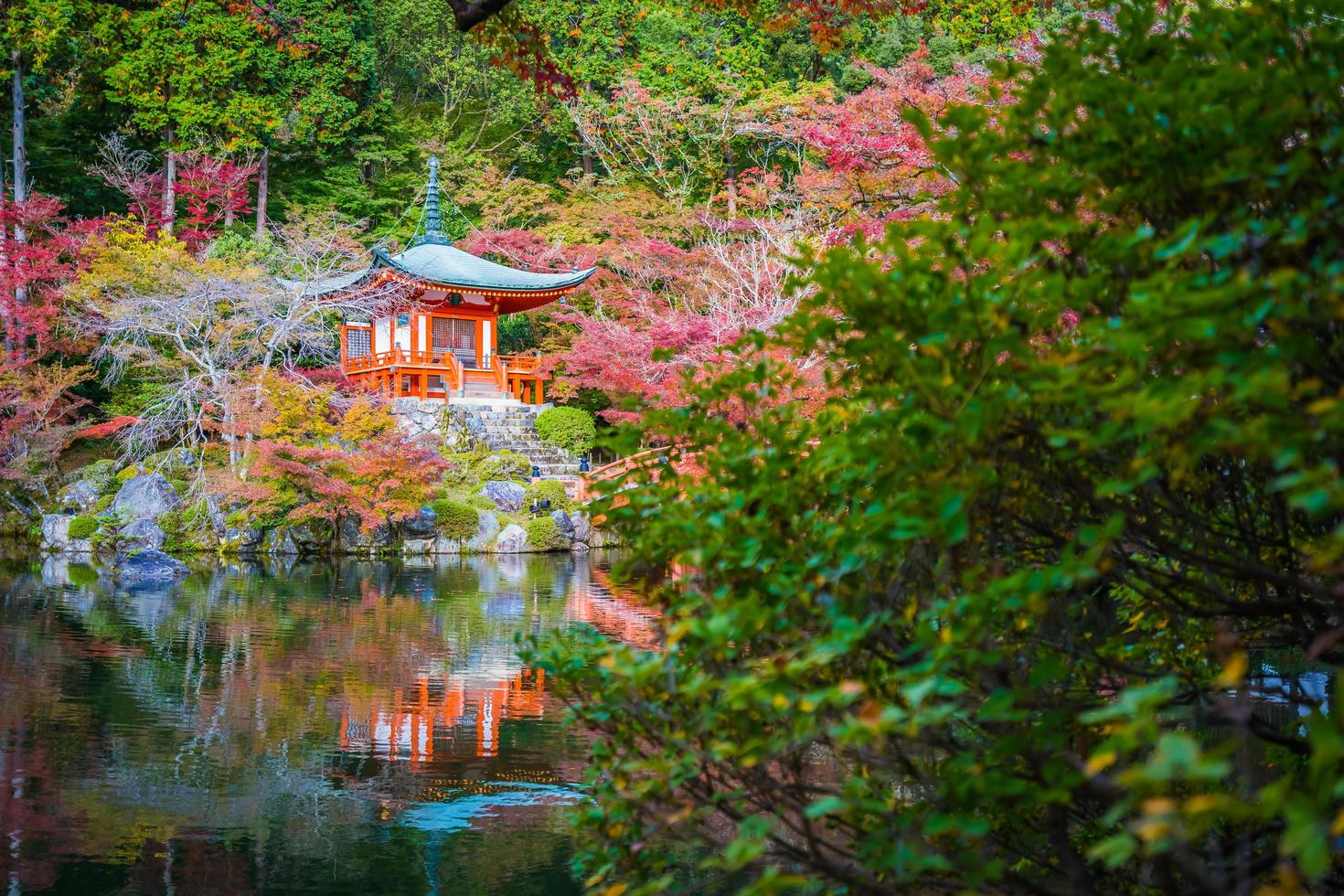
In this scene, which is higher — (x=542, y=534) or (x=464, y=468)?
(x=464, y=468)

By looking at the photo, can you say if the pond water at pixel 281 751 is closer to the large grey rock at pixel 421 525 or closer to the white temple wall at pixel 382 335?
the large grey rock at pixel 421 525

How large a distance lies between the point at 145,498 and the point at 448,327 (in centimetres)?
818

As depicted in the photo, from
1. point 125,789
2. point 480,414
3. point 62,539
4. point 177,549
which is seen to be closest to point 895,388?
point 125,789

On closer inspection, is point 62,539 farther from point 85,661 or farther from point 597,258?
point 597,258

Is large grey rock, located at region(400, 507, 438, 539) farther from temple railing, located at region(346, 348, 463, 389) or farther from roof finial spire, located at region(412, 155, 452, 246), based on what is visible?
roof finial spire, located at region(412, 155, 452, 246)

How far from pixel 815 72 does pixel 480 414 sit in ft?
41.3

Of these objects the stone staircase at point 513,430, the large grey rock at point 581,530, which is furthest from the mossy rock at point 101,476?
the large grey rock at point 581,530

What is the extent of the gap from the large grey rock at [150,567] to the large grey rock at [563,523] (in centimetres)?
577

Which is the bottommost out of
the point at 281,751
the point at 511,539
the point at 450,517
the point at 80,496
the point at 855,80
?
the point at 281,751

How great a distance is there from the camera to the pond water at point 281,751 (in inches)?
154

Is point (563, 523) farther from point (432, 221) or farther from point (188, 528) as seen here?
point (432, 221)

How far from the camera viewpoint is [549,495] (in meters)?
18.1

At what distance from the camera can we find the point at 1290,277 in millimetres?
1104

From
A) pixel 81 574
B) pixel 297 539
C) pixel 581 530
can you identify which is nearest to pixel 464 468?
pixel 581 530
